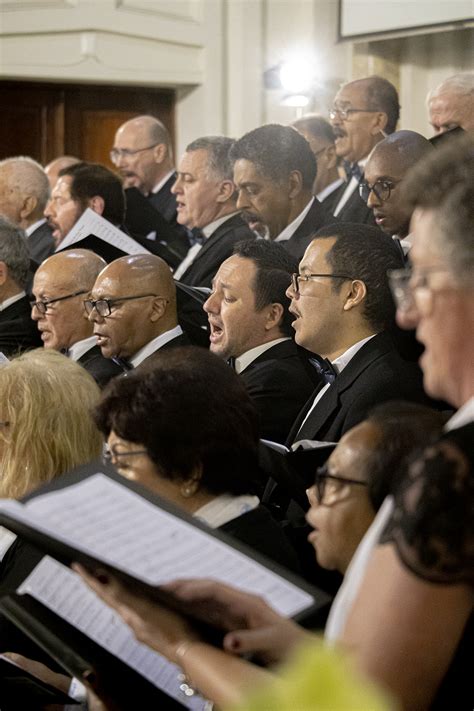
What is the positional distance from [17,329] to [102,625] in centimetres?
318

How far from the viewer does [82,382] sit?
292 cm

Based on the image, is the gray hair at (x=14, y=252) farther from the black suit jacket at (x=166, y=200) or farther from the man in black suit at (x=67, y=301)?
the black suit jacket at (x=166, y=200)

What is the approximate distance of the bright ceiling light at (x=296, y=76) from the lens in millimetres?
8953

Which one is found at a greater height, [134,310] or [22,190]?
[22,190]

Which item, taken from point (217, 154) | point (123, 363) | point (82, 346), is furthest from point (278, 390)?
point (217, 154)

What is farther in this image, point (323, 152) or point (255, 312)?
point (323, 152)

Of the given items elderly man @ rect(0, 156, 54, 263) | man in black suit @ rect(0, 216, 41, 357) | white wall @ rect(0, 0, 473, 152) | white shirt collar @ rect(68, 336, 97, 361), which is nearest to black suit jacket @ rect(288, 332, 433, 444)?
white shirt collar @ rect(68, 336, 97, 361)

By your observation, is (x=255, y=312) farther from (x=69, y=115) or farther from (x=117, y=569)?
(x=69, y=115)

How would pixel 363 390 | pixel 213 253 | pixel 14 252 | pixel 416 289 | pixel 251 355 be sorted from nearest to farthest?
pixel 416 289 → pixel 363 390 → pixel 251 355 → pixel 213 253 → pixel 14 252

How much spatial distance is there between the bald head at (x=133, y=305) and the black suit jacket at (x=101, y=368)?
5 cm

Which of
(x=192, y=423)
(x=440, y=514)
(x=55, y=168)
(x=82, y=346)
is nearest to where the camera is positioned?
(x=440, y=514)

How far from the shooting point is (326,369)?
357 cm

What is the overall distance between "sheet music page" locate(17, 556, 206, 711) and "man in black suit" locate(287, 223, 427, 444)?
131cm

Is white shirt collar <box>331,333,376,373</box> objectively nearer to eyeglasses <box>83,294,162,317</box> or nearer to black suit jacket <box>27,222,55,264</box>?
eyeglasses <box>83,294,162,317</box>
